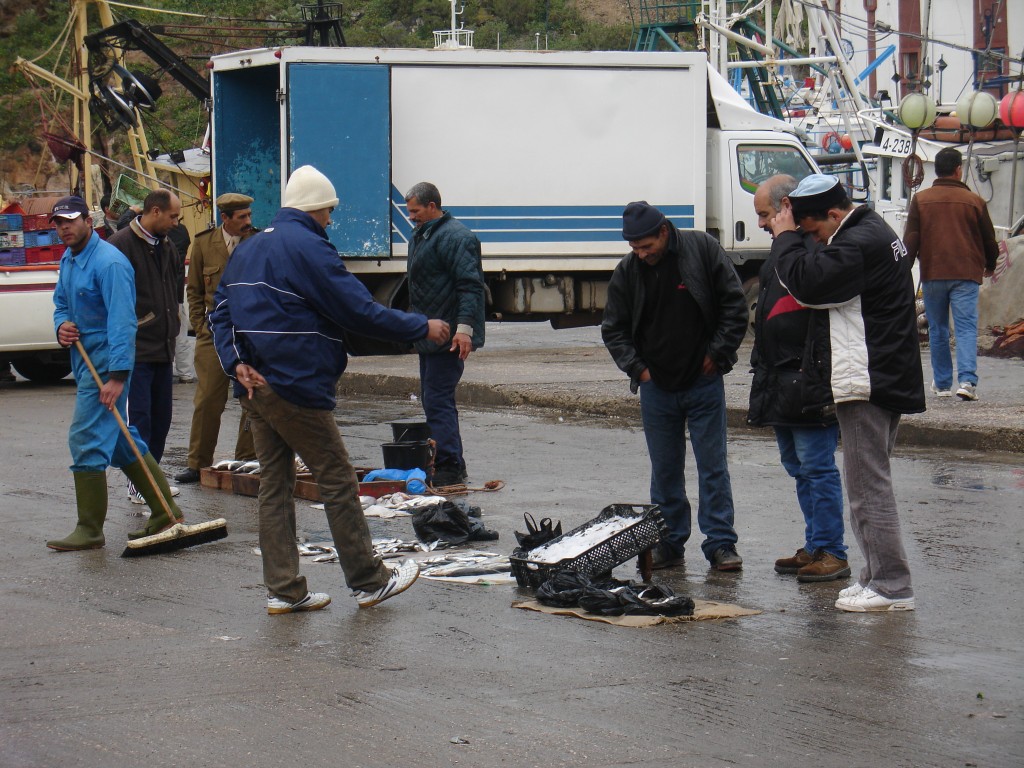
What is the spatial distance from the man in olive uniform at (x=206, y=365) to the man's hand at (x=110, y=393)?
2126 millimetres

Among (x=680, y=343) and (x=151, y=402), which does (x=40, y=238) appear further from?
(x=680, y=343)

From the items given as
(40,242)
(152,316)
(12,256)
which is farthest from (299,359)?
(40,242)

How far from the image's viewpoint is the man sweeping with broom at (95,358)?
807 centimetres

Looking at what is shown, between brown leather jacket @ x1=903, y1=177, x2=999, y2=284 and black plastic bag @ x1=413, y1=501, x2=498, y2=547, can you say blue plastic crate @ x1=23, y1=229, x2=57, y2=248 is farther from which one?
black plastic bag @ x1=413, y1=501, x2=498, y2=547

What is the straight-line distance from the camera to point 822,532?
708 cm

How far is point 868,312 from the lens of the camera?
6.30m

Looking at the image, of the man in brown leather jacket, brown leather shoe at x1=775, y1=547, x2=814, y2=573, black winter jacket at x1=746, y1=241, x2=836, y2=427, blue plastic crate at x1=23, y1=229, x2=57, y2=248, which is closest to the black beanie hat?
black winter jacket at x1=746, y1=241, x2=836, y2=427

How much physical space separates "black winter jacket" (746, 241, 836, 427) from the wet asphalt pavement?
83 cm

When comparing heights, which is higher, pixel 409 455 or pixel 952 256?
pixel 952 256

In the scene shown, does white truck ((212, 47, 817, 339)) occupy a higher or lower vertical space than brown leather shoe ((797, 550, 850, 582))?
higher

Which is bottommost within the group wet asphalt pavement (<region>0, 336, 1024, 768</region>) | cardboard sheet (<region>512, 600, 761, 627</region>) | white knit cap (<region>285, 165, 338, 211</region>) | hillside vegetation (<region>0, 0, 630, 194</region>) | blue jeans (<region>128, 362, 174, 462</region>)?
wet asphalt pavement (<region>0, 336, 1024, 768</region>)

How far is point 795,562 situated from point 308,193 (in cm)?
296

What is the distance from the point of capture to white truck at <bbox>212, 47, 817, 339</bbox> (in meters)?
17.5

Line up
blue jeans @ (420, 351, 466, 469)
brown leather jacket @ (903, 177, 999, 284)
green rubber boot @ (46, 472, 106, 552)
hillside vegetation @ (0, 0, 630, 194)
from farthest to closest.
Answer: hillside vegetation @ (0, 0, 630, 194), brown leather jacket @ (903, 177, 999, 284), blue jeans @ (420, 351, 466, 469), green rubber boot @ (46, 472, 106, 552)
